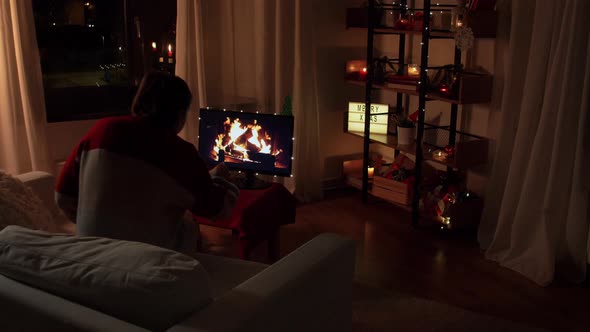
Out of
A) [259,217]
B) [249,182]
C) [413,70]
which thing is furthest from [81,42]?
[413,70]

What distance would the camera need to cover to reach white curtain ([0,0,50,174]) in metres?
3.43

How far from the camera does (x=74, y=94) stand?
4.16 m

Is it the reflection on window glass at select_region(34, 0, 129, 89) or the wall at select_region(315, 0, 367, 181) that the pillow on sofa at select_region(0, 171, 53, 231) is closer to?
the reflection on window glass at select_region(34, 0, 129, 89)

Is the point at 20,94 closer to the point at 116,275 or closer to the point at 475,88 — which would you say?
Result: the point at 116,275

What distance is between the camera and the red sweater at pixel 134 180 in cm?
178

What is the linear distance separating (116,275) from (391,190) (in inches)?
114

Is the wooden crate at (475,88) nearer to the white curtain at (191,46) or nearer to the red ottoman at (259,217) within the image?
the red ottoman at (259,217)

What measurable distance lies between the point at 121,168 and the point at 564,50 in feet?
7.50

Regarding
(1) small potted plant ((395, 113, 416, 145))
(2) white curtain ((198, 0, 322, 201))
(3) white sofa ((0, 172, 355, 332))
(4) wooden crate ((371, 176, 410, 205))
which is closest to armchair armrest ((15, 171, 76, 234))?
(3) white sofa ((0, 172, 355, 332))

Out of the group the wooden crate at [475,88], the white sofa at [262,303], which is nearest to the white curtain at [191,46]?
the wooden crate at [475,88]

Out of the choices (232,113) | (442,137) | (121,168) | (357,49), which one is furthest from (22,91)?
(442,137)

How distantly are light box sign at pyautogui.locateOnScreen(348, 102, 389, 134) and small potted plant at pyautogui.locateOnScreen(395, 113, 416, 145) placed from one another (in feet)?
1.02

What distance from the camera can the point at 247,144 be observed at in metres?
3.00

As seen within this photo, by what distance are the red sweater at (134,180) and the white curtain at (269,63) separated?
2457mm
